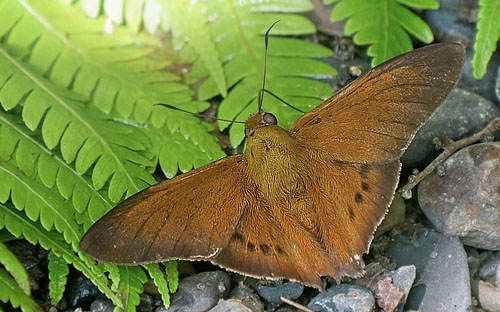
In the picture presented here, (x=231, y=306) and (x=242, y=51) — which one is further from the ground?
(x=242, y=51)

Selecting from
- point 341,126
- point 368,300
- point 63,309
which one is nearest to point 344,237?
point 368,300

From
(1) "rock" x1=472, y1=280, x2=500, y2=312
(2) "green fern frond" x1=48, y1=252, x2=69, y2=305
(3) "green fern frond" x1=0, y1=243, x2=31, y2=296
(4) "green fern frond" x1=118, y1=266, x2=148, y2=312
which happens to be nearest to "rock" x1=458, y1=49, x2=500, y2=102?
(1) "rock" x1=472, y1=280, x2=500, y2=312

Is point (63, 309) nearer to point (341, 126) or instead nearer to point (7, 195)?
point (7, 195)

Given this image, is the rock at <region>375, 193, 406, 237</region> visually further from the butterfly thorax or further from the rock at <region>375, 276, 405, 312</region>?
the butterfly thorax

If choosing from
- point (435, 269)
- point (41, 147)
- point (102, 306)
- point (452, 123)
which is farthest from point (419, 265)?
point (41, 147)

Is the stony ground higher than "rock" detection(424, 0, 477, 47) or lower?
lower

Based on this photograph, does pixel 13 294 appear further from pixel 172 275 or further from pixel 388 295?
pixel 388 295

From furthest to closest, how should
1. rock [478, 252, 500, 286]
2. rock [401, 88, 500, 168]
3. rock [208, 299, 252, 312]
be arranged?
1. rock [401, 88, 500, 168]
2. rock [478, 252, 500, 286]
3. rock [208, 299, 252, 312]

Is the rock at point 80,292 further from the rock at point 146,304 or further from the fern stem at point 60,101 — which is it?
the fern stem at point 60,101
